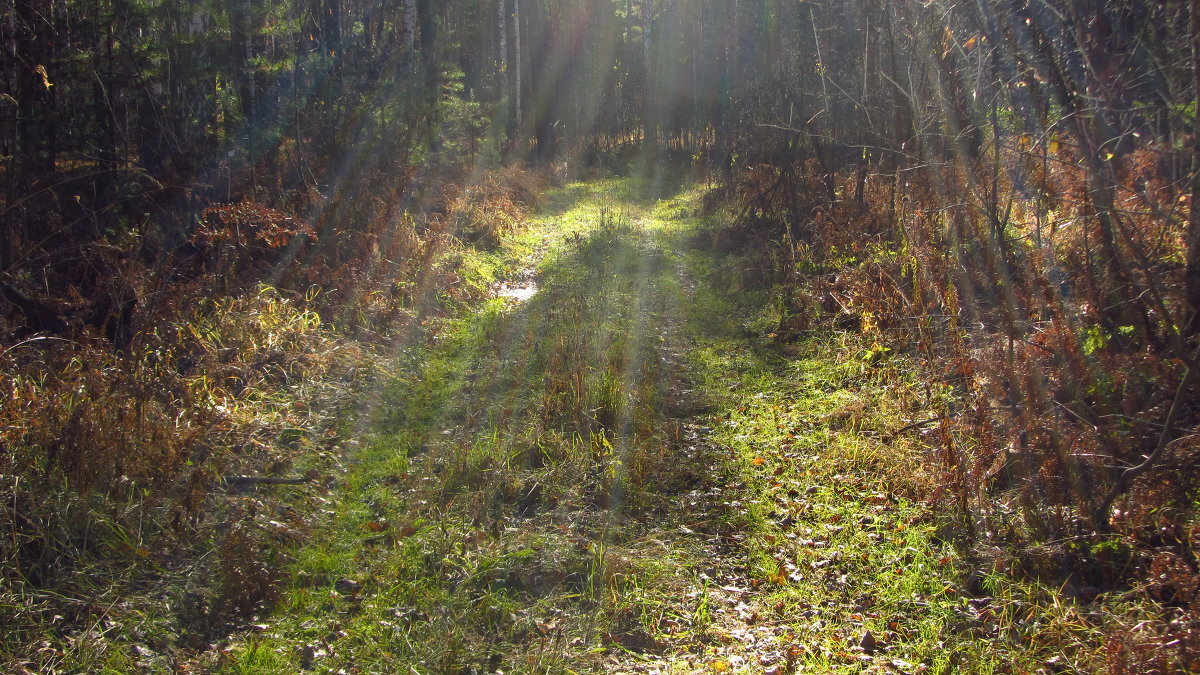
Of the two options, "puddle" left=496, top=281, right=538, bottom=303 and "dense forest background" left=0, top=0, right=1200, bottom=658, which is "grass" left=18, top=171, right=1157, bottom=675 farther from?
"puddle" left=496, top=281, right=538, bottom=303

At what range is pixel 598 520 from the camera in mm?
5105

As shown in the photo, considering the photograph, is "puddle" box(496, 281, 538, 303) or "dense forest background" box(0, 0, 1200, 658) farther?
"puddle" box(496, 281, 538, 303)

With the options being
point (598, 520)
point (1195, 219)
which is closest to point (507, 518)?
point (598, 520)

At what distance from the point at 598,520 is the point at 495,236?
7787mm

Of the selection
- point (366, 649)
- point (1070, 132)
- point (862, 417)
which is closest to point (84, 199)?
point (366, 649)

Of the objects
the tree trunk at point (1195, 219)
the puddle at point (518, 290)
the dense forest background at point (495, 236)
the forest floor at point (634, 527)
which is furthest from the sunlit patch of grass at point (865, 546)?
the puddle at point (518, 290)

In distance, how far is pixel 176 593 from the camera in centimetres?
416

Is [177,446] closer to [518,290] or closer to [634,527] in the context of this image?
[634,527]

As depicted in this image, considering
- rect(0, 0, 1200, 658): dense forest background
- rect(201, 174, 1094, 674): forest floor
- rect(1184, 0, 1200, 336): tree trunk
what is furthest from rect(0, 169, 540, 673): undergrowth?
rect(1184, 0, 1200, 336): tree trunk

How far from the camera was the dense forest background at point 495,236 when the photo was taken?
14.8 feet

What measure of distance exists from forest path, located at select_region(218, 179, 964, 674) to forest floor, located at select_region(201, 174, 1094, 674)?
0.05 feet

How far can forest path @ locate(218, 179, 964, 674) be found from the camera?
13.1 ft

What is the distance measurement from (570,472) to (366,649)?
2.00 meters

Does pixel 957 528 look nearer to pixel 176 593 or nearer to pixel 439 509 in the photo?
pixel 439 509
